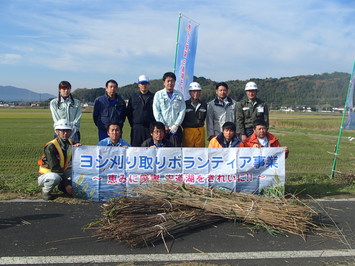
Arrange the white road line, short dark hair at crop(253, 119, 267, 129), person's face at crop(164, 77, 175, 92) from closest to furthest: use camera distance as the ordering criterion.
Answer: the white road line → short dark hair at crop(253, 119, 267, 129) → person's face at crop(164, 77, 175, 92)

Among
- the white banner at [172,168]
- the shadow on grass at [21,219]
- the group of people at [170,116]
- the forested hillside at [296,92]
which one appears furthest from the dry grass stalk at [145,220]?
the forested hillside at [296,92]

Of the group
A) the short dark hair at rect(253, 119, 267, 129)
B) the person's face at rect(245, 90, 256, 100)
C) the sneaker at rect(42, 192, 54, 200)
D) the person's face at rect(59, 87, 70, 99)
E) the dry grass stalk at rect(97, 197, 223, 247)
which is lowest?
the sneaker at rect(42, 192, 54, 200)

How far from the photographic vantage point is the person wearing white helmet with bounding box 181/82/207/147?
6.40 m

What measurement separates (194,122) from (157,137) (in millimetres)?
960

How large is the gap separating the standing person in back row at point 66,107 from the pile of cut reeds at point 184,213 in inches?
83.6

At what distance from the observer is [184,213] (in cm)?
432

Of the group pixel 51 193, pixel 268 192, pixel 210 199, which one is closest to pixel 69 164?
pixel 51 193

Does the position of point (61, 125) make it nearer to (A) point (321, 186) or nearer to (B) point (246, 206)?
(B) point (246, 206)

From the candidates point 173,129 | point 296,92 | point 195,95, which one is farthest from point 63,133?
point 296,92

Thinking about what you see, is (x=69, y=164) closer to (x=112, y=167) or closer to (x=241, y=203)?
(x=112, y=167)

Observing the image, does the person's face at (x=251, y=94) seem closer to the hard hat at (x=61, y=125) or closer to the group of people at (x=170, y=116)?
the group of people at (x=170, y=116)

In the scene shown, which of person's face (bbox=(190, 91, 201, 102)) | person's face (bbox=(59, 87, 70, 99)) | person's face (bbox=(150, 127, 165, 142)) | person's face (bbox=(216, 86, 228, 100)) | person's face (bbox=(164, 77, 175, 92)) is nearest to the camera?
person's face (bbox=(150, 127, 165, 142))

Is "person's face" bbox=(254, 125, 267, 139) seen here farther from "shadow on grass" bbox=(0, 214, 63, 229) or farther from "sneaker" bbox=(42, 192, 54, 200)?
"sneaker" bbox=(42, 192, 54, 200)

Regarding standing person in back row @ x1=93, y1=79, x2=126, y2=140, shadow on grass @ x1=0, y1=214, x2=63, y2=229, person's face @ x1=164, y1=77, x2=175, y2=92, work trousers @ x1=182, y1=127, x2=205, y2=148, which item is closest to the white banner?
work trousers @ x1=182, y1=127, x2=205, y2=148
